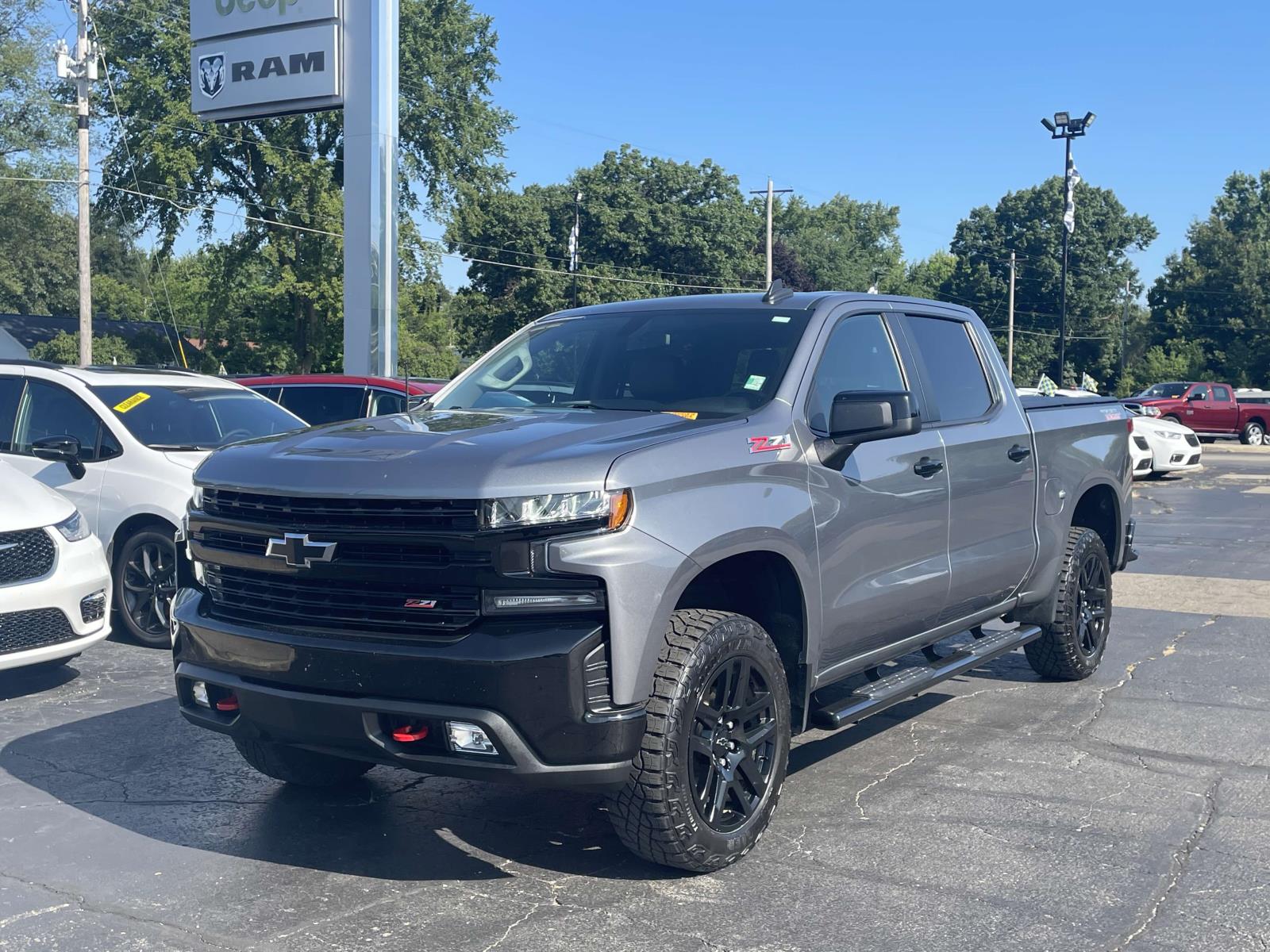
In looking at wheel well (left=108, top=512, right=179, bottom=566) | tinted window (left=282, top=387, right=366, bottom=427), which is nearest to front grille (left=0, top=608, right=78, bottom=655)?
wheel well (left=108, top=512, right=179, bottom=566)

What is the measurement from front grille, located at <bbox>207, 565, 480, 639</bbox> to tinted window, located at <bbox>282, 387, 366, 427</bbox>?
30.6 ft

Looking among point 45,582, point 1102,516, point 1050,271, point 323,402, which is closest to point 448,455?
point 45,582

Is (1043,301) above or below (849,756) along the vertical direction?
above

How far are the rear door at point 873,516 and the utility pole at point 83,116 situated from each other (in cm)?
2970

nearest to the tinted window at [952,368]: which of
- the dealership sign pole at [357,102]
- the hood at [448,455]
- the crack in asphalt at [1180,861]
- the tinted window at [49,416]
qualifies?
the hood at [448,455]

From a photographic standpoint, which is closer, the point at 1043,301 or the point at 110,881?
the point at 110,881

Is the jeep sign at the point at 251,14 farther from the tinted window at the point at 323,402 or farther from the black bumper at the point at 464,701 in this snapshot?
the black bumper at the point at 464,701

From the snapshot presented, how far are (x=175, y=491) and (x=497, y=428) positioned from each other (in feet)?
14.3

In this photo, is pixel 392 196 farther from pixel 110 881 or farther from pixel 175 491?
pixel 110 881

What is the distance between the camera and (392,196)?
744 inches

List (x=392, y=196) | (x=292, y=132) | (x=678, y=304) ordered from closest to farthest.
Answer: (x=678, y=304), (x=392, y=196), (x=292, y=132)

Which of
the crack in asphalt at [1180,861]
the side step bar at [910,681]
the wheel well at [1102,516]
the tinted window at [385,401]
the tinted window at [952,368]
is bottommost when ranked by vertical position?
the crack in asphalt at [1180,861]

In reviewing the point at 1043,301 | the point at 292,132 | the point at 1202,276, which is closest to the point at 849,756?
the point at 292,132

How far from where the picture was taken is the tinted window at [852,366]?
16.2ft
